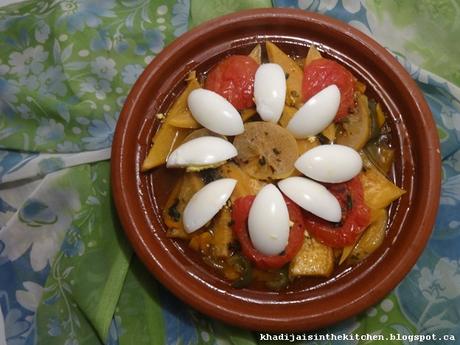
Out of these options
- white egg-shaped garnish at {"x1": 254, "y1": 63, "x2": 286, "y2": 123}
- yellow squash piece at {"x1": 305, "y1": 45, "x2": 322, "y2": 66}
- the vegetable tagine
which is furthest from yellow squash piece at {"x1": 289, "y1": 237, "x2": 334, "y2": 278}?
yellow squash piece at {"x1": 305, "y1": 45, "x2": 322, "y2": 66}

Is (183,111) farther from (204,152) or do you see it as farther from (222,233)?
(222,233)

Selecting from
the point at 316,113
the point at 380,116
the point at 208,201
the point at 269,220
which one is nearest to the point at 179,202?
the point at 208,201

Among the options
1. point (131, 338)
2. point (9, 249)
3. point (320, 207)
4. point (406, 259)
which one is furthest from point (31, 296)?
point (406, 259)

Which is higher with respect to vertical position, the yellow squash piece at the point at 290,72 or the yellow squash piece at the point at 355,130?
the yellow squash piece at the point at 290,72

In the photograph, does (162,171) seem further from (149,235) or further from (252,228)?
(252,228)

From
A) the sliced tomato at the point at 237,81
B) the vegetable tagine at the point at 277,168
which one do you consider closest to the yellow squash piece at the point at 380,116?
the vegetable tagine at the point at 277,168

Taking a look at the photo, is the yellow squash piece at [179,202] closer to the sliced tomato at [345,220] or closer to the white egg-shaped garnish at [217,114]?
the white egg-shaped garnish at [217,114]

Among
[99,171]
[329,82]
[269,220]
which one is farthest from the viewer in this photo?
[99,171]
